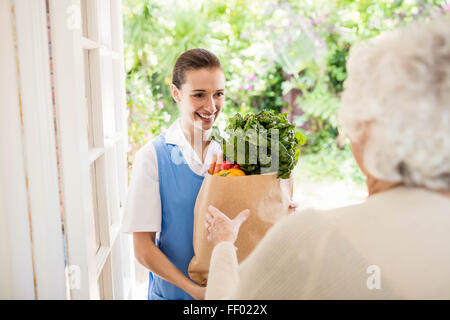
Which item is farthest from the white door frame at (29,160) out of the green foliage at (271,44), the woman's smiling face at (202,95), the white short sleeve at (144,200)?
the green foliage at (271,44)

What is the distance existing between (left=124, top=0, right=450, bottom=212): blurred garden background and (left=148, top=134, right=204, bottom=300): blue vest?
2660mm

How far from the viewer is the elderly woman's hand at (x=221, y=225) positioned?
3.39 feet

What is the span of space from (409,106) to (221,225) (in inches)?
23.4

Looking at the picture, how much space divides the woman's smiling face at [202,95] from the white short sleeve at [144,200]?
24 cm

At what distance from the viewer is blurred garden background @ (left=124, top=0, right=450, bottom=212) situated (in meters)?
4.25

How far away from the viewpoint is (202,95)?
4.50 ft

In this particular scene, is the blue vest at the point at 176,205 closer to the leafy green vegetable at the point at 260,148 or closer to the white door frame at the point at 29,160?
the leafy green vegetable at the point at 260,148

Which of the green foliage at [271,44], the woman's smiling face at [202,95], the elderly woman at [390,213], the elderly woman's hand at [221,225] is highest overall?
the green foliage at [271,44]

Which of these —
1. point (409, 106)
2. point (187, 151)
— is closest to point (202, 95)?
point (187, 151)

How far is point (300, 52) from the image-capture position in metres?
4.83

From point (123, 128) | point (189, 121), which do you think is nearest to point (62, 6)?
point (189, 121)

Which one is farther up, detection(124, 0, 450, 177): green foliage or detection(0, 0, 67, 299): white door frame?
detection(124, 0, 450, 177): green foliage

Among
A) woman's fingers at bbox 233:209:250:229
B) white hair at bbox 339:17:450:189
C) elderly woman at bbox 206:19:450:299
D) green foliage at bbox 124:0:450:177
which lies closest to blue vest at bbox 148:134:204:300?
woman's fingers at bbox 233:209:250:229

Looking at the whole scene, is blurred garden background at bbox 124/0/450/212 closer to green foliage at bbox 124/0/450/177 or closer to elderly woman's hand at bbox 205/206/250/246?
green foliage at bbox 124/0/450/177
